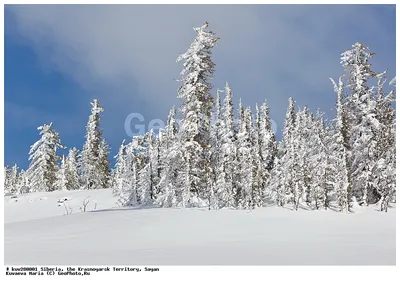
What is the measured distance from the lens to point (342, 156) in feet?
87.4

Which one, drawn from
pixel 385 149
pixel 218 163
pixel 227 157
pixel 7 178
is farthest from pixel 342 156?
pixel 7 178

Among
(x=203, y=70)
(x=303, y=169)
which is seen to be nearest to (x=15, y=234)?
(x=203, y=70)

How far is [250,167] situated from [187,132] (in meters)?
6.77

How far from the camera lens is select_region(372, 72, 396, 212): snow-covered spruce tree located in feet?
81.5

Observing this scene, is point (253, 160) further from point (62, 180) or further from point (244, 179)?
point (62, 180)

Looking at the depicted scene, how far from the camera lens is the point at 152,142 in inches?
1447

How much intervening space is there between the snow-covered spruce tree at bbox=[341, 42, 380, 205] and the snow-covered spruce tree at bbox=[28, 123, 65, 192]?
36.7m

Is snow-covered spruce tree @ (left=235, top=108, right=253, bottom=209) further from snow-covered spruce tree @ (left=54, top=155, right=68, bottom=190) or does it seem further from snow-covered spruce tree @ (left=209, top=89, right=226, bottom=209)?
snow-covered spruce tree @ (left=54, top=155, right=68, bottom=190)

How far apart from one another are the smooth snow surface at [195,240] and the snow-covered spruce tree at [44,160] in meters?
36.6

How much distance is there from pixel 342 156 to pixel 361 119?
324 cm

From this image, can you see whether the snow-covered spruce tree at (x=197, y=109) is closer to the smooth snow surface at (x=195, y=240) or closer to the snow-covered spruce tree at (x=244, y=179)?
the snow-covered spruce tree at (x=244, y=179)

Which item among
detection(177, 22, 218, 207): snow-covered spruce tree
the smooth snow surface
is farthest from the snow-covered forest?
the smooth snow surface

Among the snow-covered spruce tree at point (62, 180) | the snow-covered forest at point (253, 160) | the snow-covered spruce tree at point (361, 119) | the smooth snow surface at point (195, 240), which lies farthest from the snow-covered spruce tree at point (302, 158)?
the snow-covered spruce tree at point (62, 180)

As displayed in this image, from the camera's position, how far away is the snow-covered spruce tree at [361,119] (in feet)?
88.1
